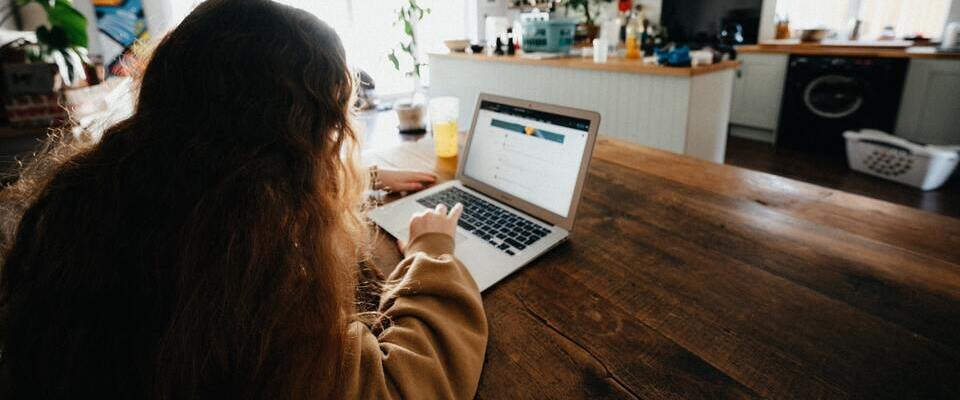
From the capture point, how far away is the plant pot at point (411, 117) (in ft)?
5.87

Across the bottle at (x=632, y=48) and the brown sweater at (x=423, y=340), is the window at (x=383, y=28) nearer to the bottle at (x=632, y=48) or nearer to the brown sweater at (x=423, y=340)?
the bottle at (x=632, y=48)

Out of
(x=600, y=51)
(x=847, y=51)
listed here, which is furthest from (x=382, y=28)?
(x=847, y=51)

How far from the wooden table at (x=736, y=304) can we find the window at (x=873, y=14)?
394cm

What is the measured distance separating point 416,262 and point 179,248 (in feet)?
0.95

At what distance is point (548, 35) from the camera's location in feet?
10.3

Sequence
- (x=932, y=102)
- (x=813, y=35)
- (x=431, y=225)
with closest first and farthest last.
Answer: (x=431, y=225), (x=932, y=102), (x=813, y=35)

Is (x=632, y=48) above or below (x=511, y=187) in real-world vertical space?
above

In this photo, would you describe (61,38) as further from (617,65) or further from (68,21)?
(617,65)

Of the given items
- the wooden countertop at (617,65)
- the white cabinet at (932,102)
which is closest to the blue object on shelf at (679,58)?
the wooden countertop at (617,65)

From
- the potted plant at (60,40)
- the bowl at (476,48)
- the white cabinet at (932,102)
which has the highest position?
the potted plant at (60,40)

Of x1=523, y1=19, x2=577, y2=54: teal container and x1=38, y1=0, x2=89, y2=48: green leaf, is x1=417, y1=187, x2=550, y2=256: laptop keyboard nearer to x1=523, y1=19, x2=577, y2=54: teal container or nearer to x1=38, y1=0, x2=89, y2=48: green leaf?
x1=38, y1=0, x2=89, y2=48: green leaf

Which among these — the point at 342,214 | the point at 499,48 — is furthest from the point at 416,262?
the point at 499,48

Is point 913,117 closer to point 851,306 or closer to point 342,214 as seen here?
point 851,306

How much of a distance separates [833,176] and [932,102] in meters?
0.80
